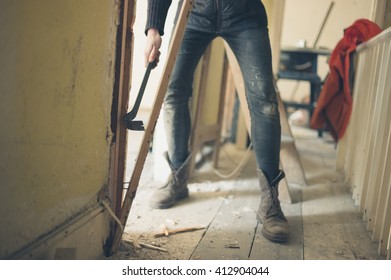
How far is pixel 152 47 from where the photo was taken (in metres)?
1.02

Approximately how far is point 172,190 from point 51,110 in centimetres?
81

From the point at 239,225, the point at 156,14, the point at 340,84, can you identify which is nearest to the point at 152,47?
the point at 156,14

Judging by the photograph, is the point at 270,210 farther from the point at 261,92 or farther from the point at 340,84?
the point at 340,84

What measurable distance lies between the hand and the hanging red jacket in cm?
125

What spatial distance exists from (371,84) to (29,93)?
54.7 inches

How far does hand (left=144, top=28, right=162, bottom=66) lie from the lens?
1.00 meters

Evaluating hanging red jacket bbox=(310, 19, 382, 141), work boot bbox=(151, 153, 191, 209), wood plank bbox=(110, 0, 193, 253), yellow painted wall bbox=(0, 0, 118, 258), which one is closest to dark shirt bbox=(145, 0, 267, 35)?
wood plank bbox=(110, 0, 193, 253)

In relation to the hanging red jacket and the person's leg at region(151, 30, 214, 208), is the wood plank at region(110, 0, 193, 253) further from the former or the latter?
the hanging red jacket

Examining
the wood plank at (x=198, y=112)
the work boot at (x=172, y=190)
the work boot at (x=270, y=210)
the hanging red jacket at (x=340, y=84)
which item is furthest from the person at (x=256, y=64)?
the hanging red jacket at (x=340, y=84)

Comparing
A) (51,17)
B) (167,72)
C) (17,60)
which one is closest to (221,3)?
(167,72)

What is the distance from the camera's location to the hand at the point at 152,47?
1.00 metres

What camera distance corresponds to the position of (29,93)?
0.67 meters

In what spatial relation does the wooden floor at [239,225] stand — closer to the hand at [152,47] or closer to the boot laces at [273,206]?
the boot laces at [273,206]

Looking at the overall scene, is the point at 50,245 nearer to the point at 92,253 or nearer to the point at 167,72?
the point at 92,253
